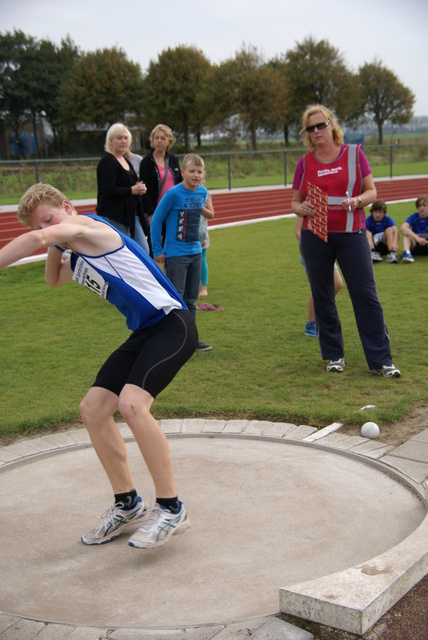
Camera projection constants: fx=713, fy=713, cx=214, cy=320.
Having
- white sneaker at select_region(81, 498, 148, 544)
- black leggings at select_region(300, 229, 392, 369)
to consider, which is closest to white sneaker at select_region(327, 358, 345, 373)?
black leggings at select_region(300, 229, 392, 369)

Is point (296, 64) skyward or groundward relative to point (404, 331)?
skyward

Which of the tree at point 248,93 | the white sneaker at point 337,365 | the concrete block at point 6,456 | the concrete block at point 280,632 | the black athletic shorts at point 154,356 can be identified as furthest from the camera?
the tree at point 248,93

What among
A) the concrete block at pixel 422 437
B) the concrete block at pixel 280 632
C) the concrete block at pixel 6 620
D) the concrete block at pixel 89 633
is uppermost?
the concrete block at pixel 280 632

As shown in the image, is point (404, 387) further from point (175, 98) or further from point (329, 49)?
point (329, 49)

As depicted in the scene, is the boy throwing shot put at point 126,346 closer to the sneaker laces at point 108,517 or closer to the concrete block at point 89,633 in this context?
the sneaker laces at point 108,517

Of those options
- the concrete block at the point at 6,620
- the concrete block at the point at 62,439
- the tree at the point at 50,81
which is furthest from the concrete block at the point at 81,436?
the tree at the point at 50,81

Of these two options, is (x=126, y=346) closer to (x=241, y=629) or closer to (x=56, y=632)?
(x=56, y=632)

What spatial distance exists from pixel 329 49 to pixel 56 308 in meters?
62.9

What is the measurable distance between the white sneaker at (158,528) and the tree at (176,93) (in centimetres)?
5818

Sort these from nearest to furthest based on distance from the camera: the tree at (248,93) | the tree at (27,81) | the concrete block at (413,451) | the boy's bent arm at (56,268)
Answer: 1. the boy's bent arm at (56,268)
2. the concrete block at (413,451)
3. the tree at (248,93)
4. the tree at (27,81)

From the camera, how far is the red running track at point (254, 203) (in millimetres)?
19547

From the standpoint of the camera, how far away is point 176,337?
142 inches

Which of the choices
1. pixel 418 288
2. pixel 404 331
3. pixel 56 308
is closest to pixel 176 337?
pixel 404 331

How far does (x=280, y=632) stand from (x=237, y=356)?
4611 mm
